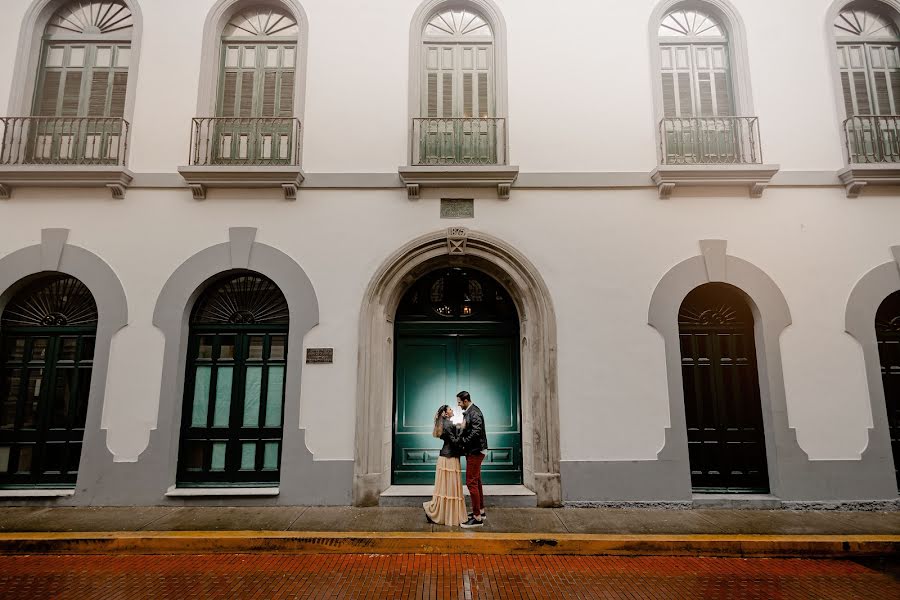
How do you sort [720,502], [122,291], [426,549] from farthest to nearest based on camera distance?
[122,291] → [720,502] → [426,549]

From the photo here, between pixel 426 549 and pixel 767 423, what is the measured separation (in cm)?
549

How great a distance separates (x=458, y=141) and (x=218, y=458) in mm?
6375

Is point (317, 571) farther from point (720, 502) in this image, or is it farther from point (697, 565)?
point (720, 502)

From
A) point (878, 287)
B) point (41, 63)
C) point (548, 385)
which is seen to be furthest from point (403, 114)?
point (878, 287)

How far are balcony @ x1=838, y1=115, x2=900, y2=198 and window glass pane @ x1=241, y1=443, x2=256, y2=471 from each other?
10345mm

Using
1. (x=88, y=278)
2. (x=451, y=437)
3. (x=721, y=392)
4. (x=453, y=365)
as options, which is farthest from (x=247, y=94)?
(x=721, y=392)

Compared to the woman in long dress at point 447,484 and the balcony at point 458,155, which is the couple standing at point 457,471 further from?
the balcony at point 458,155

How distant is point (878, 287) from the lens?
7.12 m

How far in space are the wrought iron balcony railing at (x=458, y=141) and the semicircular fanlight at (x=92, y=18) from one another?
5591mm

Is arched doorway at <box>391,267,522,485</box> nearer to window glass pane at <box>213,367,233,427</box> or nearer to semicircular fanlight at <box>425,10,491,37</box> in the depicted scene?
window glass pane at <box>213,367,233,427</box>

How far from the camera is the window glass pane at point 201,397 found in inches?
285

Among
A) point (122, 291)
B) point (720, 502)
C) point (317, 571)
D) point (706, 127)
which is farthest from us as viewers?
point (706, 127)

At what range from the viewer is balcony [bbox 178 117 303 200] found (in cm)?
721

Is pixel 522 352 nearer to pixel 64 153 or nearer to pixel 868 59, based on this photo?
pixel 868 59
